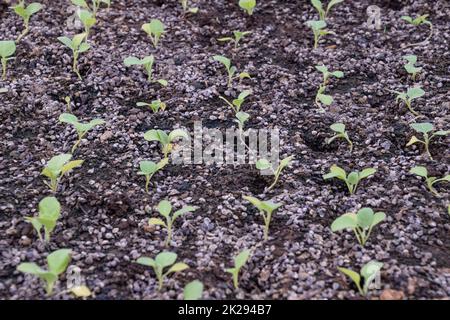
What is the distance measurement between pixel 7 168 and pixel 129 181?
1.52 ft

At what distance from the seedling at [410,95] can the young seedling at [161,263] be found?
1239mm

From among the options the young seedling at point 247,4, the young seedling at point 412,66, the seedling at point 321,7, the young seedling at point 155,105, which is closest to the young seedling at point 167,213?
the young seedling at point 155,105

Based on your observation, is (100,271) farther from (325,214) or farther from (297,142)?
(297,142)

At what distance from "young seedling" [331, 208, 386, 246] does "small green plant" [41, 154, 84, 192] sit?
93 centimetres

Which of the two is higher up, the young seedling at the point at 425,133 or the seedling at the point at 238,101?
the seedling at the point at 238,101

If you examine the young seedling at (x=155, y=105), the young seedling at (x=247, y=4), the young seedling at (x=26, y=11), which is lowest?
the young seedling at (x=155, y=105)

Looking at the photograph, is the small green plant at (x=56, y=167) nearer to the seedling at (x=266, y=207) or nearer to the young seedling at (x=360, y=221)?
the seedling at (x=266, y=207)

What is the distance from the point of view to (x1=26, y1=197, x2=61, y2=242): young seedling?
1957 mm

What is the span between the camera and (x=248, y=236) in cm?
207

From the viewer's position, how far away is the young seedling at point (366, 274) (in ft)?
5.95

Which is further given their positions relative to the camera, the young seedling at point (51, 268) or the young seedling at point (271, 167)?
the young seedling at point (271, 167)

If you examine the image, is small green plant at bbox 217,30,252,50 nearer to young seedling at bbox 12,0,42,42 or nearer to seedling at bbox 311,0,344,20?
seedling at bbox 311,0,344,20

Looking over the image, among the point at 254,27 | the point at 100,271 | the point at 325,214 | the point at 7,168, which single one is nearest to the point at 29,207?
the point at 7,168

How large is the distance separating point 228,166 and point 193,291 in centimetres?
71
